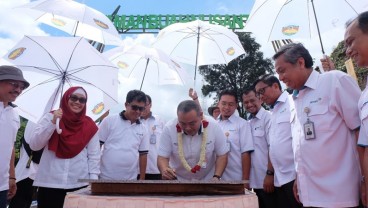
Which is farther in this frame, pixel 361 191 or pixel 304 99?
pixel 304 99

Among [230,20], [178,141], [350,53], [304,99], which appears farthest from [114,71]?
[230,20]

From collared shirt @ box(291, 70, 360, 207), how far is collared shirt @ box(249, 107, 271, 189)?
1466 mm

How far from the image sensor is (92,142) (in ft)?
11.9

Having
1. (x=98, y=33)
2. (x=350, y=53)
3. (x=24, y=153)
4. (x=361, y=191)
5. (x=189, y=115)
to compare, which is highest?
(x=98, y=33)

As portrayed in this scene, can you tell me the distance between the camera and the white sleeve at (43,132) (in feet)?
11.0

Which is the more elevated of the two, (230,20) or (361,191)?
(230,20)

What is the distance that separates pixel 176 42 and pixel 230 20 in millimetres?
16209

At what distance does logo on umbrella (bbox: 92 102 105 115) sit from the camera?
431cm

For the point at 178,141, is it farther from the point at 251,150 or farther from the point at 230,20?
the point at 230,20

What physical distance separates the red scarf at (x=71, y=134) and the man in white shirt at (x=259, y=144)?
1.76 m

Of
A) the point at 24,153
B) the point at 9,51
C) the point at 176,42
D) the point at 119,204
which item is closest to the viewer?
the point at 119,204

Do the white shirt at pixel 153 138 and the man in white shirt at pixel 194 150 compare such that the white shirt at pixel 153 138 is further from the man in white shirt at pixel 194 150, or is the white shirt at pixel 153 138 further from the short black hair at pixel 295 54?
the short black hair at pixel 295 54

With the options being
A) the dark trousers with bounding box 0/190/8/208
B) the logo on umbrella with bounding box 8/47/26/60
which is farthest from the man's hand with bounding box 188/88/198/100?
the dark trousers with bounding box 0/190/8/208

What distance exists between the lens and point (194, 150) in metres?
3.55
